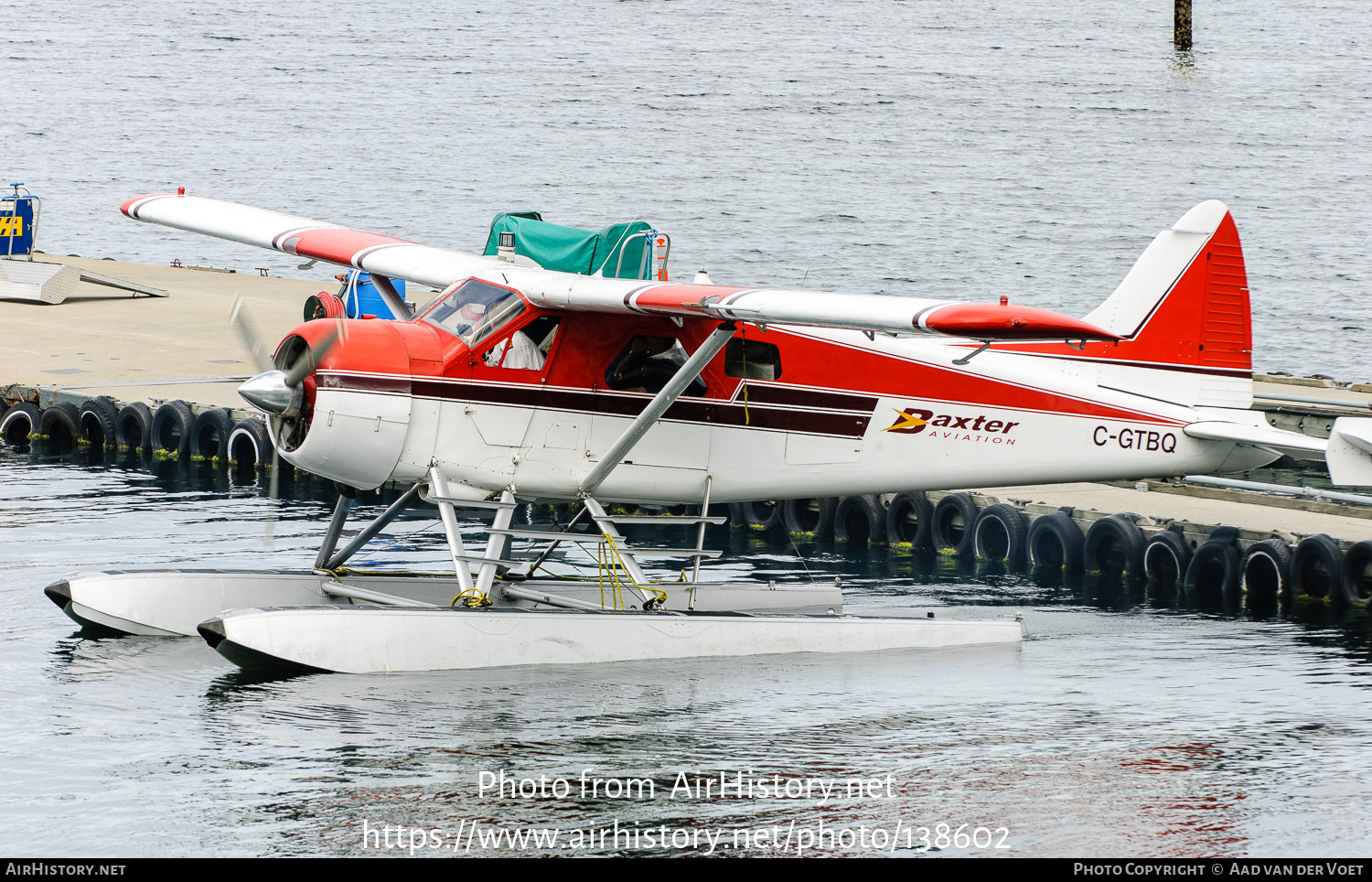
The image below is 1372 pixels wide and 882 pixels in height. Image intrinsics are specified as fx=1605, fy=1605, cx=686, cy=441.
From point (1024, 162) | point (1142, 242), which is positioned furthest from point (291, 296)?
point (1024, 162)

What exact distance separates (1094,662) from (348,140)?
65087 mm

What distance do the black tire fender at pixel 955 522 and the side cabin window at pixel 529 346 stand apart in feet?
21.2

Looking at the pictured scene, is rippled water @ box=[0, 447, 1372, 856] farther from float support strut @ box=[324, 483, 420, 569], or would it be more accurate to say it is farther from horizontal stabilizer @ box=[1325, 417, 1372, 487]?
horizontal stabilizer @ box=[1325, 417, 1372, 487]

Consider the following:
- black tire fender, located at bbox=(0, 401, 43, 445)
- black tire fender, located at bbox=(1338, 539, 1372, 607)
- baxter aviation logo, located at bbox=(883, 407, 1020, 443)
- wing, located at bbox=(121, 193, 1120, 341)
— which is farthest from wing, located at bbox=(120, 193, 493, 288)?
black tire fender, located at bbox=(1338, 539, 1372, 607)

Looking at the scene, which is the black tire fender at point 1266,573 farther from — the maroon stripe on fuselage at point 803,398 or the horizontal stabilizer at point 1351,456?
the maroon stripe on fuselage at point 803,398

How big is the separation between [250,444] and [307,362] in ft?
31.2

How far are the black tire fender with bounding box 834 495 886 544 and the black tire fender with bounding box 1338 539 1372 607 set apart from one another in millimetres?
4673

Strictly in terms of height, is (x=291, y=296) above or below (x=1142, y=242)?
below

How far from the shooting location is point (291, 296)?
29219 millimetres

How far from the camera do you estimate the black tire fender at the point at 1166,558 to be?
50.0 feet

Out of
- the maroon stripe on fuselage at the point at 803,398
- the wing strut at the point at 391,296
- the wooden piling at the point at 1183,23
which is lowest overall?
the maroon stripe on fuselage at the point at 803,398

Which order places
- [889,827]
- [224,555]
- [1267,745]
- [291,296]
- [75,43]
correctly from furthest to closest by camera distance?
[75,43]
[291,296]
[224,555]
[1267,745]
[889,827]

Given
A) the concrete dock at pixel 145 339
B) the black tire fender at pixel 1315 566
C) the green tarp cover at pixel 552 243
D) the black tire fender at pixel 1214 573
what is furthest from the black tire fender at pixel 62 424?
the black tire fender at pixel 1315 566

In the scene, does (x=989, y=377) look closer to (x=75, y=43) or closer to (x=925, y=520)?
(x=925, y=520)
